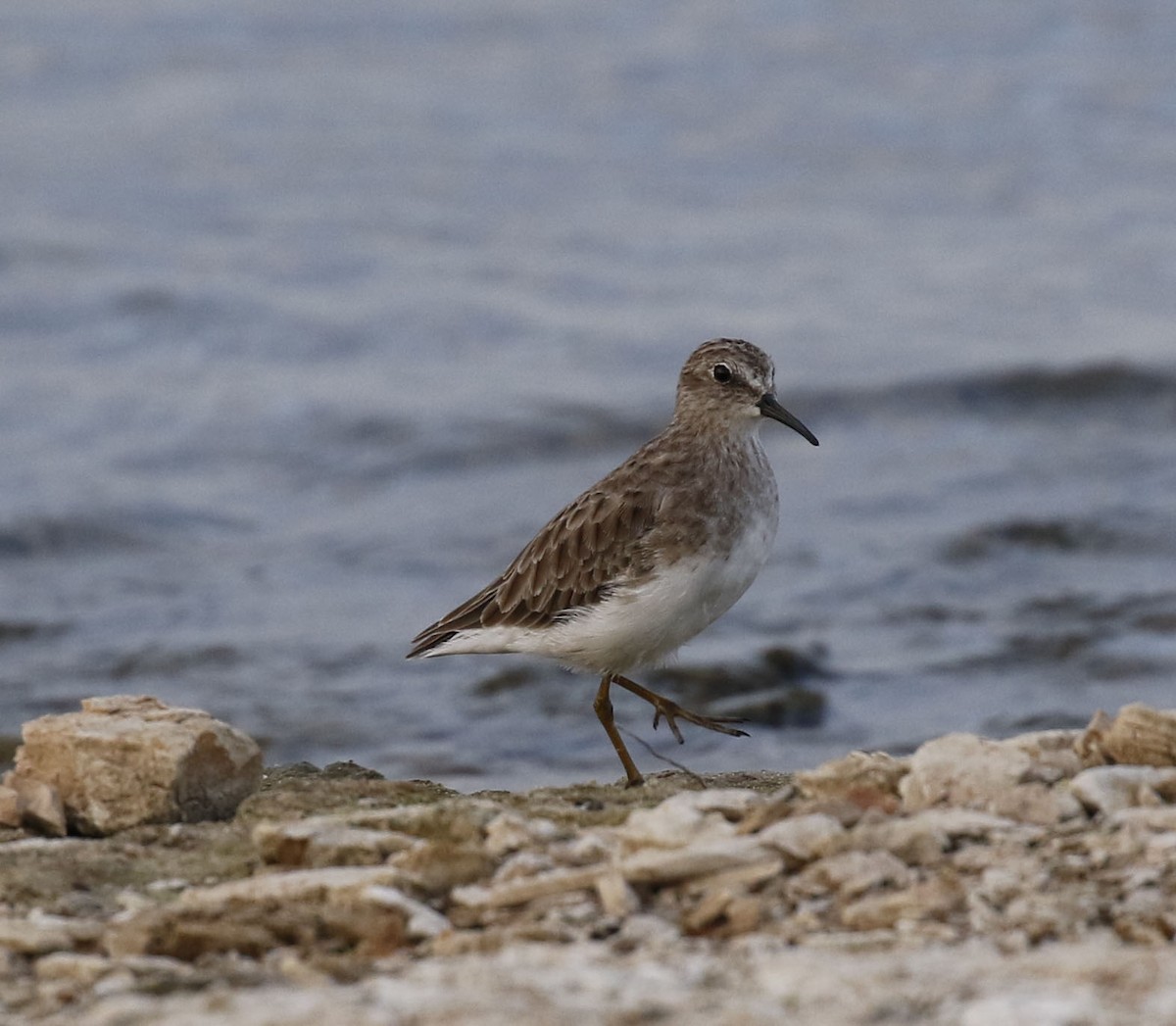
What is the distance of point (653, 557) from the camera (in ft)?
24.4

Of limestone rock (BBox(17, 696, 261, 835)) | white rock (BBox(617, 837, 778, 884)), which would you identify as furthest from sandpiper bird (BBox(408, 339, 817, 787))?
white rock (BBox(617, 837, 778, 884))

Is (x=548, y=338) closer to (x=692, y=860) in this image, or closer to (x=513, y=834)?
(x=513, y=834)

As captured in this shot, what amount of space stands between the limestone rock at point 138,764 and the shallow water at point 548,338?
4189mm

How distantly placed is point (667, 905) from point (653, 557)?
294 cm

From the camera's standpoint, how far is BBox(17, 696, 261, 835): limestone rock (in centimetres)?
572

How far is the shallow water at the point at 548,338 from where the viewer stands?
1209cm

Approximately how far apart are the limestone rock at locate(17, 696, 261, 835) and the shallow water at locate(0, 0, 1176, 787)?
13.7 feet

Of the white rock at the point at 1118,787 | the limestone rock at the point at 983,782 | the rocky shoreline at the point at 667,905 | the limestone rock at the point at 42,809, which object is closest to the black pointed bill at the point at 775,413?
the rocky shoreline at the point at 667,905

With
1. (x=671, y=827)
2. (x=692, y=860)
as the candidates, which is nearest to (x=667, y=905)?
(x=692, y=860)

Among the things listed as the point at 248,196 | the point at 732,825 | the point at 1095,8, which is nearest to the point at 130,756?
Answer: the point at 732,825

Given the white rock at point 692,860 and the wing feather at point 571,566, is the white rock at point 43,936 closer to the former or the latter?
the white rock at point 692,860

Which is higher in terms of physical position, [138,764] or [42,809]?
[138,764]

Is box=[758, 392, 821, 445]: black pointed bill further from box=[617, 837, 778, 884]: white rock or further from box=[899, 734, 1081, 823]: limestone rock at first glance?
box=[617, 837, 778, 884]: white rock

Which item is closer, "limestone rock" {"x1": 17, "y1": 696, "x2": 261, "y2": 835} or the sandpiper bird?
"limestone rock" {"x1": 17, "y1": 696, "x2": 261, "y2": 835}
